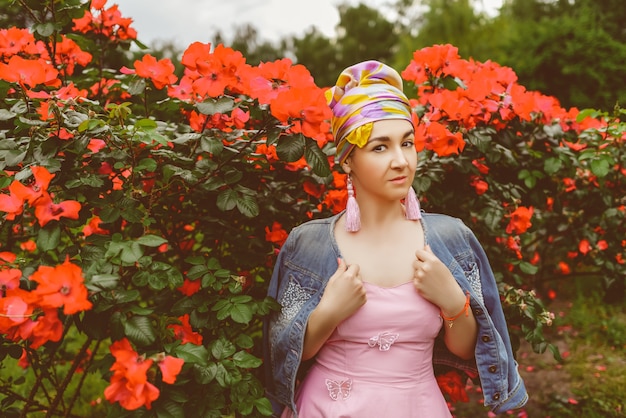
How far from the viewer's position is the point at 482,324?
158 cm

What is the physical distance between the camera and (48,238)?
133 cm

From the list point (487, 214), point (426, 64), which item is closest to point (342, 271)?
point (487, 214)

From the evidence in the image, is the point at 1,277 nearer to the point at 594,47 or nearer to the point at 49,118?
the point at 49,118

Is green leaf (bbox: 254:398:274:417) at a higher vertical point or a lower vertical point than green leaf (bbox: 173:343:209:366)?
lower

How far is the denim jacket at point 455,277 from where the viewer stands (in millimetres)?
1579

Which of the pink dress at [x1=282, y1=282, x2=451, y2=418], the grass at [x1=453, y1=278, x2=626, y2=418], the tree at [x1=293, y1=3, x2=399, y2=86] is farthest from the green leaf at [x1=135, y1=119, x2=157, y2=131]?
the tree at [x1=293, y1=3, x2=399, y2=86]

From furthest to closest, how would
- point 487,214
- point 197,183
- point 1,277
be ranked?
point 487,214
point 197,183
point 1,277

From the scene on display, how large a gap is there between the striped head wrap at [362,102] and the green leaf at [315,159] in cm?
10

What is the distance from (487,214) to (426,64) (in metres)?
0.66

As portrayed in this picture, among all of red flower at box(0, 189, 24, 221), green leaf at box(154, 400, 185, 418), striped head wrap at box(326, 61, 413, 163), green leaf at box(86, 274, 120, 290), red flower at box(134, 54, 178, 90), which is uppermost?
red flower at box(134, 54, 178, 90)

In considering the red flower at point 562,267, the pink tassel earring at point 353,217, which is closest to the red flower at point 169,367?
the pink tassel earring at point 353,217

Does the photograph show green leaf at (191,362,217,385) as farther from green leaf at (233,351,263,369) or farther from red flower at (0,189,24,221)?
red flower at (0,189,24,221)

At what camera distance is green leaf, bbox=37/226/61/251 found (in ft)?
4.30

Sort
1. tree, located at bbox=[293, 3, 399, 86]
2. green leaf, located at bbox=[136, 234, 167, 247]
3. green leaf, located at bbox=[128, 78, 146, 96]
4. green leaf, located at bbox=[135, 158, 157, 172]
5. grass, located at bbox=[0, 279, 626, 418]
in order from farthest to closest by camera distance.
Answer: tree, located at bbox=[293, 3, 399, 86] < grass, located at bbox=[0, 279, 626, 418] < green leaf, located at bbox=[128, 78, 146, 96] < green leaf, located at bbox=[135, 158, 157, 172] < green leaf, located at bbox=[136, 234, 167, 247]
